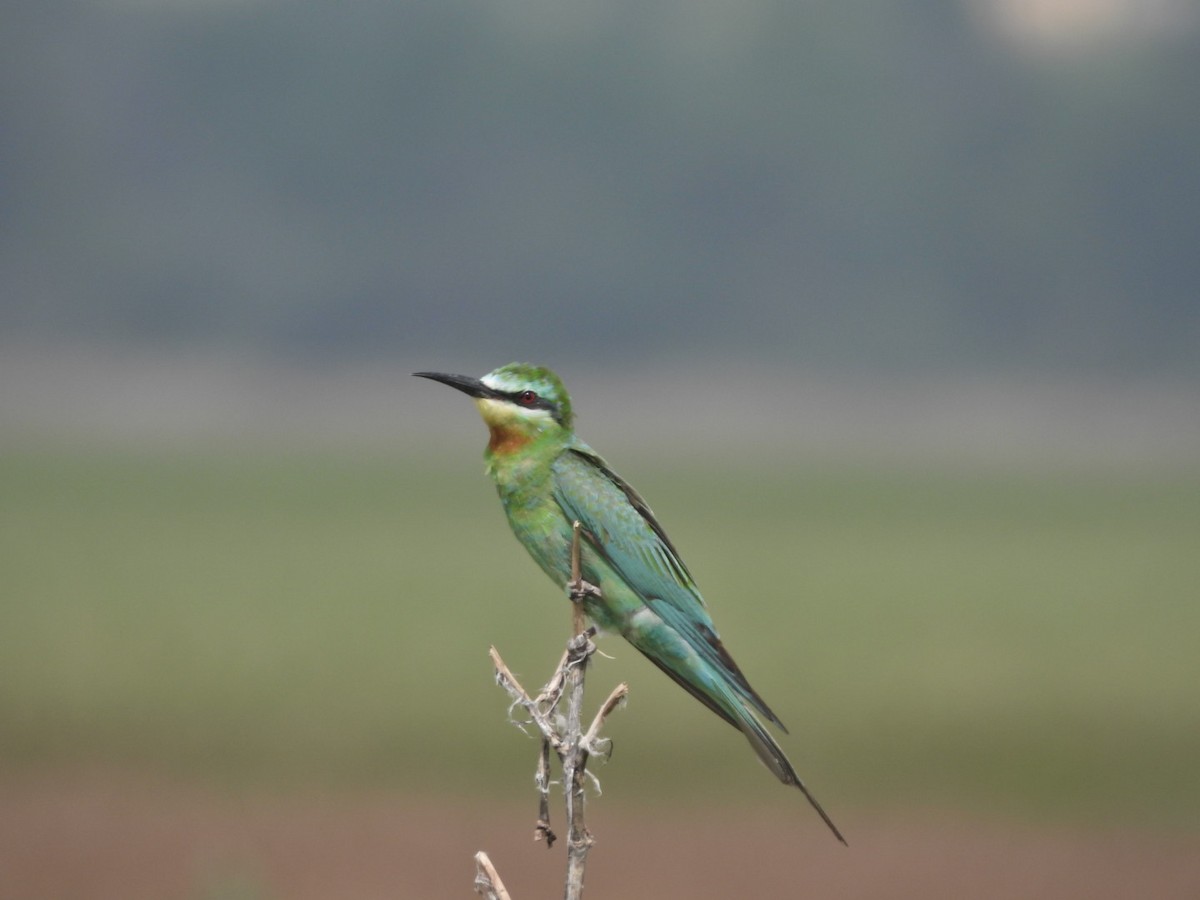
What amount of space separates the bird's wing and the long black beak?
251mm

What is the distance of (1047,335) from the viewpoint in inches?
2271

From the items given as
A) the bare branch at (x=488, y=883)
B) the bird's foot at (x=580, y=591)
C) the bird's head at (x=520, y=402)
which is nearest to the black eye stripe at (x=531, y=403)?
the bird's head at (x=520, y=402)

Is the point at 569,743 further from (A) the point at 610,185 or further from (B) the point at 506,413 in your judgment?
(A) the point at 610,185

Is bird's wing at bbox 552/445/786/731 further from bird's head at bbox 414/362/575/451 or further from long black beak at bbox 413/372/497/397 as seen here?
long black beak at bbox 413/372/497/397

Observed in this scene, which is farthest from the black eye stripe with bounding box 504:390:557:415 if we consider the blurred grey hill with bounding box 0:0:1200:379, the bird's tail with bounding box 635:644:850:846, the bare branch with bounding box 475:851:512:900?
the blurred grey hill with bounding box 0:0:1200:379

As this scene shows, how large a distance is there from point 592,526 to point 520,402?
0.33m

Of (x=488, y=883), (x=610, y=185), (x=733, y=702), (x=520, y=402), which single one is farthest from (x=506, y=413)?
(x=610, y=185)

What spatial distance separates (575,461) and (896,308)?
54088mm

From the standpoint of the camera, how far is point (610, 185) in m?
57.3

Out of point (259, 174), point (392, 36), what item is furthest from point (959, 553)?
point (392, 36)

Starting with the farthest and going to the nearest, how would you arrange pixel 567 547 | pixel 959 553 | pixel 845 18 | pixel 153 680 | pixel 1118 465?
pixel 845 18, pixel 1118 465, pixel 959 553, pixel 153 680, pixel 567 547

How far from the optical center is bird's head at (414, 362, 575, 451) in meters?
3.10

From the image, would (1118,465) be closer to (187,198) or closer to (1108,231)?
(1108,231)

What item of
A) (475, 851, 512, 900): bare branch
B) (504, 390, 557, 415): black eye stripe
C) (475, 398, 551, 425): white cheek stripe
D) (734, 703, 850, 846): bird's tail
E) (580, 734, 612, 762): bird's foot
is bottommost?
(475, 851, 512, 900): bare branch
